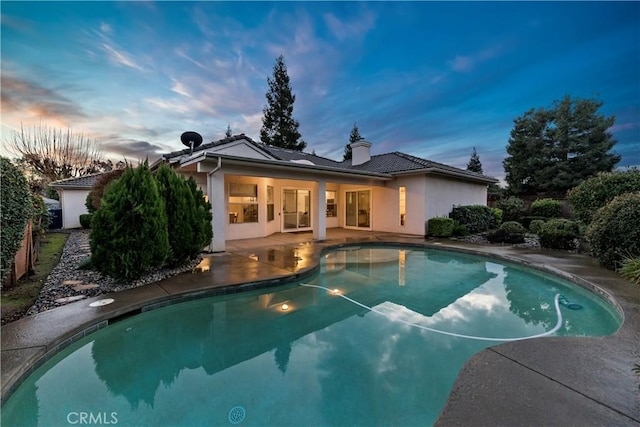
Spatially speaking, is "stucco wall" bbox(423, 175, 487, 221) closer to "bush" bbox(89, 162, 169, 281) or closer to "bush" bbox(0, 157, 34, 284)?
"bush" bbox(89, 162, 169, 281)

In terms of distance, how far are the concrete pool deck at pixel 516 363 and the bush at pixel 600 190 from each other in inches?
207

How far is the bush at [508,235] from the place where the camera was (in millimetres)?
11070

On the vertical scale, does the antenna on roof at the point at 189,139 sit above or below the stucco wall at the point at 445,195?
above

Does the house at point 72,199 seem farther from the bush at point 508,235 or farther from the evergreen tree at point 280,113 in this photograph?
the bush at point 508,235

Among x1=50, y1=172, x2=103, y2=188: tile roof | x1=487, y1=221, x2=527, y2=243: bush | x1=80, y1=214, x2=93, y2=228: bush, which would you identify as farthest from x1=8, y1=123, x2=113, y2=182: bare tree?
x1=487, y1=221, x2=527, y2=243: bush

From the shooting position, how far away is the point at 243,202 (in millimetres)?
11523

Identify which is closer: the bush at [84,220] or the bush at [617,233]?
the bush at [617,233]

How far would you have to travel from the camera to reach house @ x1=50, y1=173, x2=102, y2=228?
16266 millimetres

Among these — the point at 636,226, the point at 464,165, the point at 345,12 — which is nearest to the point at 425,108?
the point at 345,12

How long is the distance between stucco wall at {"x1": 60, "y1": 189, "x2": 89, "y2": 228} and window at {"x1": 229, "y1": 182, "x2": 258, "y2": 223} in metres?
12.0

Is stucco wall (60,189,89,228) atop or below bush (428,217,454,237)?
atop

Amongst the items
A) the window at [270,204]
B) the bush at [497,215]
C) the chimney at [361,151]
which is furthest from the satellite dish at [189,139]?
the bush at [497,215]
